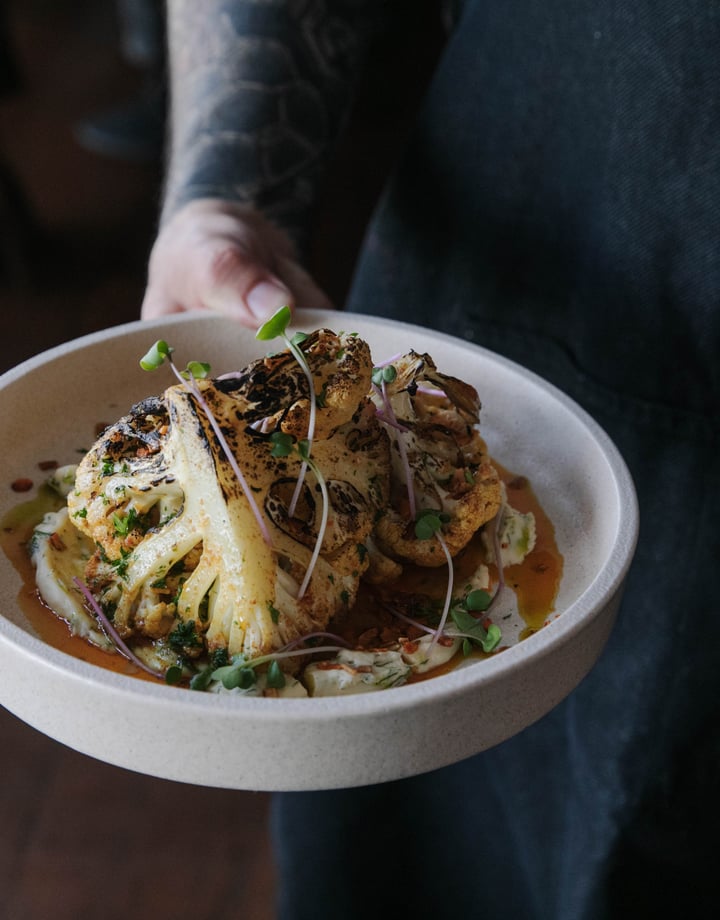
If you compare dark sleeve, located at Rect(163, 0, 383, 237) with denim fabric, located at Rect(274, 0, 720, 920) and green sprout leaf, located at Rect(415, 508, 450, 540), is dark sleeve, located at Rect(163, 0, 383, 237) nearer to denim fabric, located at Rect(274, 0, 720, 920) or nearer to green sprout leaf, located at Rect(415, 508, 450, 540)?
denim fabric, located at Rect(274, 0, 720, 920)

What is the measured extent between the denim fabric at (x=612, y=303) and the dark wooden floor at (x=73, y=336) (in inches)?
31.3

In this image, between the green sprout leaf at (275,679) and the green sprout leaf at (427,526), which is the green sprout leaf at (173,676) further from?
the green sprout leaf at (427,526)

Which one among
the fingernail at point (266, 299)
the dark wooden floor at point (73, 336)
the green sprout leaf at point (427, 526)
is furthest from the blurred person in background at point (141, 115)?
the green sprout leaf at point (427, 526)

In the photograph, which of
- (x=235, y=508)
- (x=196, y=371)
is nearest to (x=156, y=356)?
(x=196, y=371)

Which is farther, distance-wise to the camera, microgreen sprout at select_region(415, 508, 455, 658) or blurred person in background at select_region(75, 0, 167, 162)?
blurred person in background at select_region(75, 0, 167, 162)

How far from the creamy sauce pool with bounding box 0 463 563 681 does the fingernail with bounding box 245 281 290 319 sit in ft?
1.08

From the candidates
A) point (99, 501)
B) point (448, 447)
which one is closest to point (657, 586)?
point (448, 447)

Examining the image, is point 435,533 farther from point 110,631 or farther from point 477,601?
point 110,631

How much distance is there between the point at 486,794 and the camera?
1.76 metres

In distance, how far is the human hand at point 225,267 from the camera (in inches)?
48.6

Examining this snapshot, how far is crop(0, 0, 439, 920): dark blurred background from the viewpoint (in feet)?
6.82

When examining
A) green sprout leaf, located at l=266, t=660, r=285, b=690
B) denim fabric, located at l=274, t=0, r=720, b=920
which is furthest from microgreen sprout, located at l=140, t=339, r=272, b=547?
denim fabric, located at l=274, t=0, r=720, b=920

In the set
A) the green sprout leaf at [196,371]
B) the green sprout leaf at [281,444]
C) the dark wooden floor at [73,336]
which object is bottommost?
the dark wooden floor at [73,336]

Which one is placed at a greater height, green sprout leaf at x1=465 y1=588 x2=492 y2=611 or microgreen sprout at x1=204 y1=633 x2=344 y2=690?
microgreen sprout at x1=204 y1=633 x2=344 y2=690
